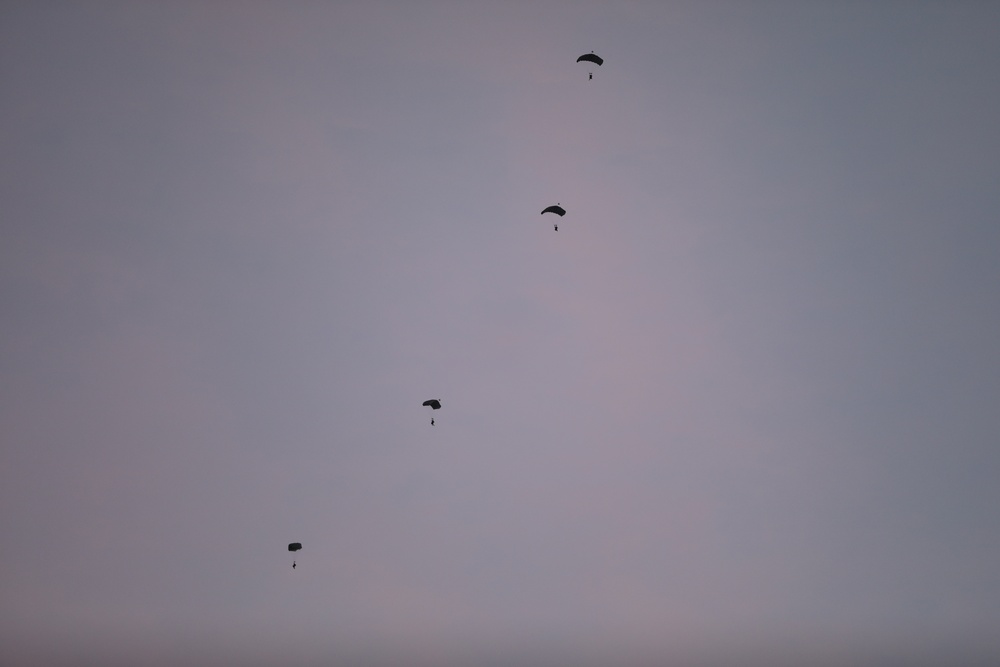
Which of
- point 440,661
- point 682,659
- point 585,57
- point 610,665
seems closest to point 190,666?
point 440,661

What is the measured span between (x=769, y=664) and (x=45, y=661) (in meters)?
68.4

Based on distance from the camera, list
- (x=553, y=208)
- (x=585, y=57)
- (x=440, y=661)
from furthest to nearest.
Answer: (x=440, y=661) → (x=553, y=208) → (x=585, y=57)

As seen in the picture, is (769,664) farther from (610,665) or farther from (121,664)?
(121,664)

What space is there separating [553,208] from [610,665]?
1792 inches

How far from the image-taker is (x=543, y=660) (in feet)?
237

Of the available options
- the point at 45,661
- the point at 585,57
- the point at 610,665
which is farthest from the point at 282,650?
the point at 585,57

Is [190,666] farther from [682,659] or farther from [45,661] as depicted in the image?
[682,659]

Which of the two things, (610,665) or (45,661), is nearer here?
(45,661)

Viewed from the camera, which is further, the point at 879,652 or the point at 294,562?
the point at 879,652

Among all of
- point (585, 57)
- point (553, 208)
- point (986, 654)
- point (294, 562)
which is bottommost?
point (986, 654)

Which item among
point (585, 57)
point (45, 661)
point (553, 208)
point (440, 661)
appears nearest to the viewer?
point (585, 57)

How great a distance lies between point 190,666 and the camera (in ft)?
229

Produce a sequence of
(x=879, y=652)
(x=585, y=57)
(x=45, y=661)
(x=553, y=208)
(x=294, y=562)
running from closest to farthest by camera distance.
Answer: (x=585, y=57) → (x=553, y=208) → (x=294, y=562) → (x=45, y=661) → (x=879, y=652)

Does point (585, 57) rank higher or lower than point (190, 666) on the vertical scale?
higher
